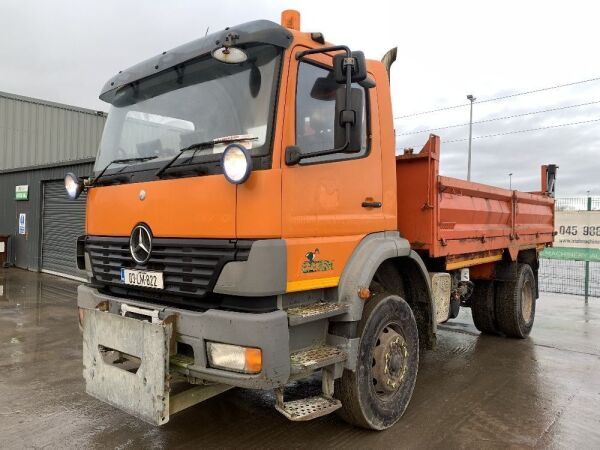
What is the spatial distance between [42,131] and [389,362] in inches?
782

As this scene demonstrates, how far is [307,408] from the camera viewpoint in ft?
10.0

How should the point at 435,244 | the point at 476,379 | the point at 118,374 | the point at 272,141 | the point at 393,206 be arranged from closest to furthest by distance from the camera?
1. the point at 272,141
2. the point at 118,374
3. the point at 393,206
4. the point at 435,244
5. the point at 476,379

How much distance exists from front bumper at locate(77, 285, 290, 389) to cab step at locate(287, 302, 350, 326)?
10cm

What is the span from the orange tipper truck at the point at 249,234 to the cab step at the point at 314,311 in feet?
0.05

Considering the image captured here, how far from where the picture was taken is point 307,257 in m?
3.07

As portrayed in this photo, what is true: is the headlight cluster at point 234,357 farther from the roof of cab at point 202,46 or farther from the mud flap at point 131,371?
the roof of cab at point 202,46

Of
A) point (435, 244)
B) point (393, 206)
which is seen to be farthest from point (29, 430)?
point (435, 244)

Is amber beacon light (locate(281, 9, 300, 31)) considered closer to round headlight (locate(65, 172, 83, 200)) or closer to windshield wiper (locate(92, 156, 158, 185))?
windshield wiper (locate(92, 156, 158, 185))

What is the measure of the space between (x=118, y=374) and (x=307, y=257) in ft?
4.84

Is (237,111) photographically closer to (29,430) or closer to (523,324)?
(29,430)

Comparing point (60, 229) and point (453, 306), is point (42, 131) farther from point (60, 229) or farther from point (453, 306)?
point (453, 306)

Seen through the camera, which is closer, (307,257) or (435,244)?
(307,257)

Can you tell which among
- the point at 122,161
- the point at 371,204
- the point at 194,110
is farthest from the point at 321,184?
the point at 122,161

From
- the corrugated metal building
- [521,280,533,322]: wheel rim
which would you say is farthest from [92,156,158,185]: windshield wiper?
the corrugated metal building
